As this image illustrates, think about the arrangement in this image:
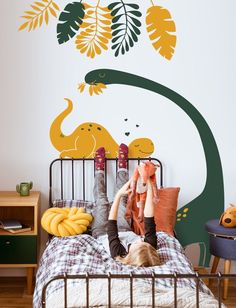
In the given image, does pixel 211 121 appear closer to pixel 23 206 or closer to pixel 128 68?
pixel 128 68

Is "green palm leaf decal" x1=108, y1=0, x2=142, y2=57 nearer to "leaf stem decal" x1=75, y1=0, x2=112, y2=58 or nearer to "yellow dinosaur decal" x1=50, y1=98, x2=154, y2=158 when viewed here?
"leaf stem decal" x1=75, y1=0, x2=112, y2=58

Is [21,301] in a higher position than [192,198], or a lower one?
lower

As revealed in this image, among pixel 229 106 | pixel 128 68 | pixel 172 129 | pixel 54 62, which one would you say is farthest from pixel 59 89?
pixel 229 106

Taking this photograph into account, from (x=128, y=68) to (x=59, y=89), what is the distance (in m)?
0.56

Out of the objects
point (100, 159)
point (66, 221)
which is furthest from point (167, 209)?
point (66, 221)

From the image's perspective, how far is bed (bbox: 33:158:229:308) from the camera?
9.23 ft

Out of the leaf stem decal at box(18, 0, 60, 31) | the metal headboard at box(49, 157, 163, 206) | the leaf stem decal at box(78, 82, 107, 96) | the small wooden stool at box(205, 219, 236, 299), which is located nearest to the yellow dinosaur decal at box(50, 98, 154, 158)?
the metal headboard at box(49, 157, 163, 206)

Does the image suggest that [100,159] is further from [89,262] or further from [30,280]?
[89,262]

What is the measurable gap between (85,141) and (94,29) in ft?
2.88

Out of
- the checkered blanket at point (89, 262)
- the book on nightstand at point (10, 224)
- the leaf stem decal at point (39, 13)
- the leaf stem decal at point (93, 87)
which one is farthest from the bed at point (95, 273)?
the leaf stem decal at point (39, 13)

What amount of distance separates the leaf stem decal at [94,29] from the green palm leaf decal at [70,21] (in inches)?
1.6

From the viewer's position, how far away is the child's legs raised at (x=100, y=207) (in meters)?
4.31

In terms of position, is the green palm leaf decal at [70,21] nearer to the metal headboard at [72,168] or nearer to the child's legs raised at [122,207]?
the metal headboard at [72,168]

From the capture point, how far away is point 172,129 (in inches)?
190
